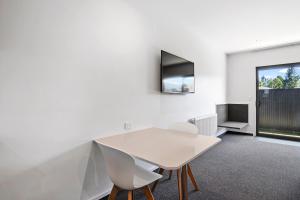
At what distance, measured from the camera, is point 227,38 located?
4004mm

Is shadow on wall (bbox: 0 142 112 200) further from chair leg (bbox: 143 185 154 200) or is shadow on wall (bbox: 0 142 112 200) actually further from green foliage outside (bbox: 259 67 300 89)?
green foliage outside (bbox: 259 67 300 89)

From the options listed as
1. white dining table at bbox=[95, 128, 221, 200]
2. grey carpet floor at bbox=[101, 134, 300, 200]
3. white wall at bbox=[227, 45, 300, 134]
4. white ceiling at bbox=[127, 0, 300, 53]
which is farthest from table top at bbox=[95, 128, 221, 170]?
white wall at bbox=[227, 45, 300, 134]

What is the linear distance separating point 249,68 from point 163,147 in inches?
192

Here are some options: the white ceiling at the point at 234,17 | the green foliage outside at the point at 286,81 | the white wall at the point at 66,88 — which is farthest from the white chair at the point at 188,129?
the green foliage outside at the point at 286,81

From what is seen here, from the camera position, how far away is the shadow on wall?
1.31m

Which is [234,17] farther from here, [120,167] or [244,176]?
[120,167]

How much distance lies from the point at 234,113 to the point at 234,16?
3481 mm

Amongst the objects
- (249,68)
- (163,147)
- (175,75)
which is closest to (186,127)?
(163,147)

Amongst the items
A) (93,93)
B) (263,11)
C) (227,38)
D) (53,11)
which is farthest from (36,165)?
(227,38)

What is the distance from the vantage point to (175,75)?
281cm

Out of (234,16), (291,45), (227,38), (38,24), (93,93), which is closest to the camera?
(38,24)

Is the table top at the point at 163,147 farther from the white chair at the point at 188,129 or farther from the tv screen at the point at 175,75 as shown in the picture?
the tv screen at the point at 175,75

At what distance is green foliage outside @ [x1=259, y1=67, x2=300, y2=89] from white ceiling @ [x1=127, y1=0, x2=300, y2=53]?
902 millimetres

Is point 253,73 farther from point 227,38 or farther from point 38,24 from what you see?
point 38,24
